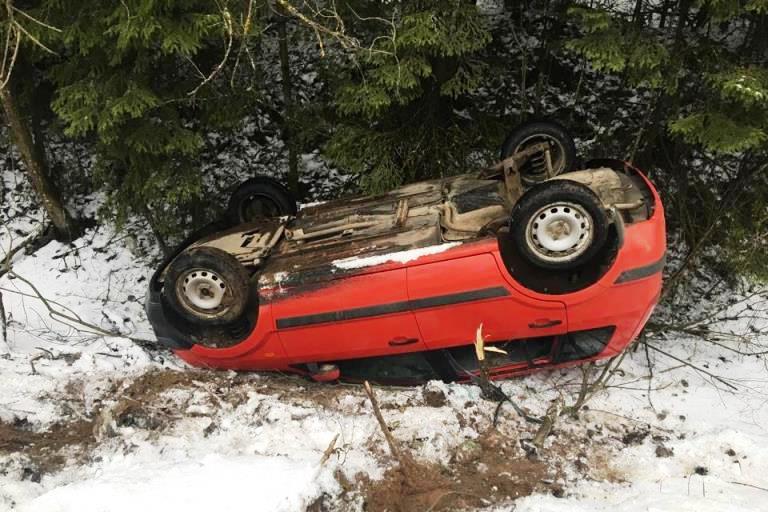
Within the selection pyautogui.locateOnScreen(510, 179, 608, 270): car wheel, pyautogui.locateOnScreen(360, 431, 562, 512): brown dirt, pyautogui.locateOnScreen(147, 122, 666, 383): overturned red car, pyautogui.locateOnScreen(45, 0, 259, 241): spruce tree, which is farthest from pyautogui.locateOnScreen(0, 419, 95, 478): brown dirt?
pyautogui.locateOnScreen(510, 179, 608, 270): car wheel

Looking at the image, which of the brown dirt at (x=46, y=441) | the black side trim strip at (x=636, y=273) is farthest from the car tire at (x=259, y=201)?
the black side trim strip at (x=636, y=273)

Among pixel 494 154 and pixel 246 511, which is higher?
pixel 494 154

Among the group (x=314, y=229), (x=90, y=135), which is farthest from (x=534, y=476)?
(x=90, y=135)

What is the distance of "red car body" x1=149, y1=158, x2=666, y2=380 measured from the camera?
12.9ft

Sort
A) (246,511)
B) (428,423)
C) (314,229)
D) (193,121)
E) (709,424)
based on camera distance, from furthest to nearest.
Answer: (193,121) < (314,229) < (709,424) < (428,423) < (246,511)

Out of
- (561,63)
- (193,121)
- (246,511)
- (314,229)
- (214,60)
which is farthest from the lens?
(561,63)

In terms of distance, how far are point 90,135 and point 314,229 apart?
467 centimetres

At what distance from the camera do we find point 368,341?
13.9 feet

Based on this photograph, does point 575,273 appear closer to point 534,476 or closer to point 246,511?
point 534,476

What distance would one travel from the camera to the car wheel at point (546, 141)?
5.11 m

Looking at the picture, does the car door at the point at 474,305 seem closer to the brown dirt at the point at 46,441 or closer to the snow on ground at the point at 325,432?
the snow on ground at the point at 325,432

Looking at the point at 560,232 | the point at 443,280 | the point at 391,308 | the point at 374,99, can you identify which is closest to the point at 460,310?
the point at 443,280

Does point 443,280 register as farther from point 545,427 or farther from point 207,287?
point 207,287

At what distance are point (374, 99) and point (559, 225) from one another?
7.11 ft
